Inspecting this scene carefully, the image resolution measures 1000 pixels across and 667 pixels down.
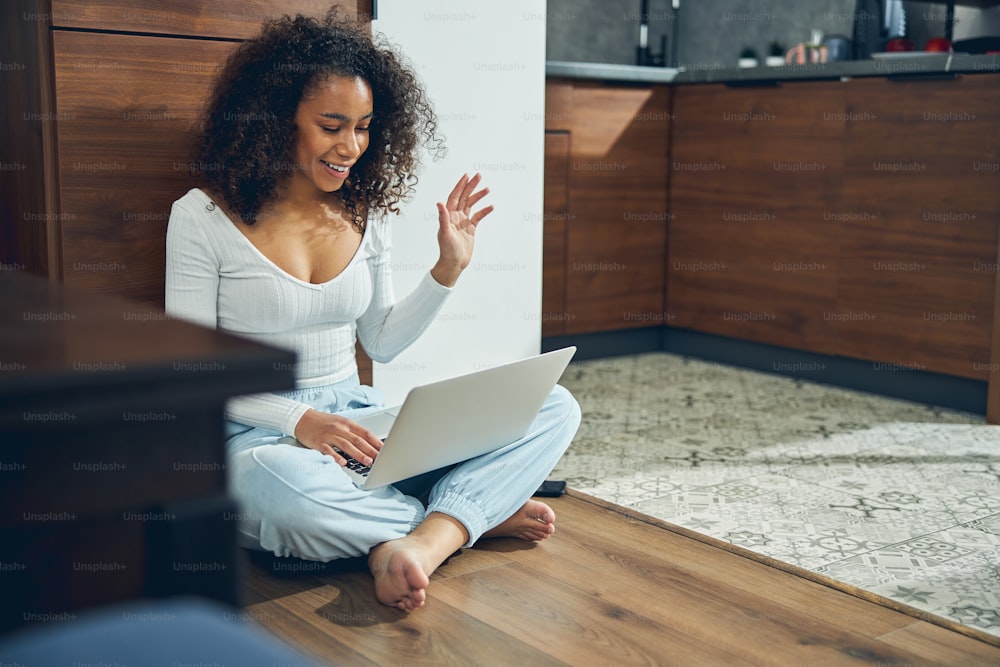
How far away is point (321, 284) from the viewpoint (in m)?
1.94

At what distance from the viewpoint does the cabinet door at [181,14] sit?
1.81 metres

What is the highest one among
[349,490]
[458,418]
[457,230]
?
[457,230]

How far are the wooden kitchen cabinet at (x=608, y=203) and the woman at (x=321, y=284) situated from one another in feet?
5.22

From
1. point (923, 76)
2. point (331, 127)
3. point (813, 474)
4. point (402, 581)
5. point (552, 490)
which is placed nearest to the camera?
point (402, 581)

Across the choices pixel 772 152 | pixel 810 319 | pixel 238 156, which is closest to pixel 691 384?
pixel 810 319

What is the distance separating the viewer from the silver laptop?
1.71 meters

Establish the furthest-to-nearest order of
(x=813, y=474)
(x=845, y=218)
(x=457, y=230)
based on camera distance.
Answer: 1. (x=845, y=218)
2. (x=813, y=474)
3. (x=457, y=230)

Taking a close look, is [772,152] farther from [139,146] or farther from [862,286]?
[139,146]

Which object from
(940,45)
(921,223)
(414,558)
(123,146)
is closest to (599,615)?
(414,558)

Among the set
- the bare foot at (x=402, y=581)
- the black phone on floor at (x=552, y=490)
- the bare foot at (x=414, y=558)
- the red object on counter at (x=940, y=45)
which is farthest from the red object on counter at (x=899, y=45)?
the bare foot at (x=402, y=581)

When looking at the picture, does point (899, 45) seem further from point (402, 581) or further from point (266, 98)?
point (402, 581)

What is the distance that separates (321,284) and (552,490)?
68 cm

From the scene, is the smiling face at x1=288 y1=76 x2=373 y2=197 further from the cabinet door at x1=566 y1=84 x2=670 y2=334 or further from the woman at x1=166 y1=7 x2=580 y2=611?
the cabinet door at x1=566 y1=84 x2=670 y2=334

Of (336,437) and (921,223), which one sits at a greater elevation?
(921,223)
